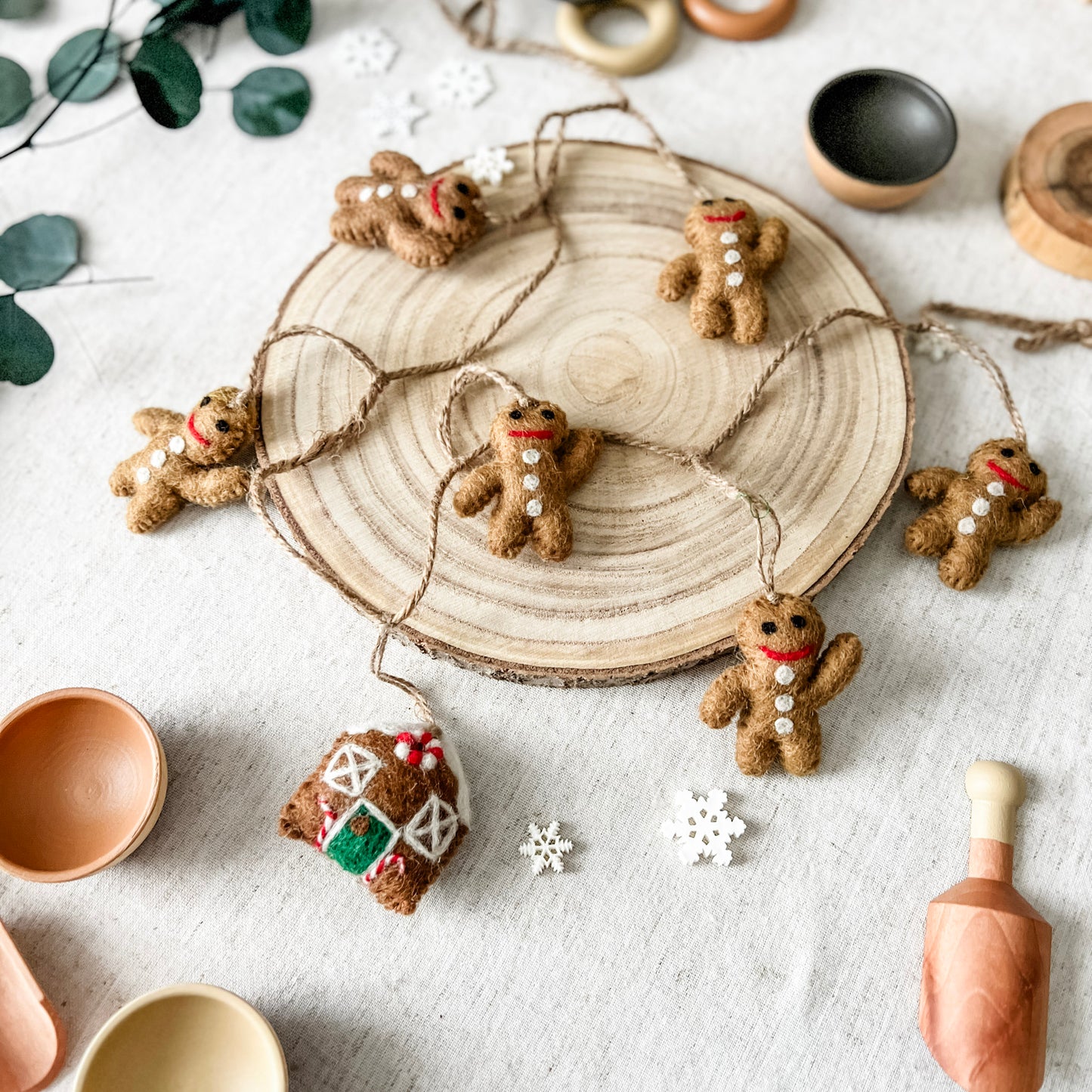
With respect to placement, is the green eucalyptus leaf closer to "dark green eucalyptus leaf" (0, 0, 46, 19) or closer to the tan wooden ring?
"dark green eucalyptus leaf" (0, 0, 46, 19)

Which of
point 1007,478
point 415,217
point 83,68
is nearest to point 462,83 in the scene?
point 415,217

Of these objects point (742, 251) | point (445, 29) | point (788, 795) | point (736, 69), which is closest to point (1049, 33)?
point (736, 69)

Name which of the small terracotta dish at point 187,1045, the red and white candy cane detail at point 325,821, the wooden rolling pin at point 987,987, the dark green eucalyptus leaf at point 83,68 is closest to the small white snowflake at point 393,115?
the dark green eucalyptus leaf at point 83,68

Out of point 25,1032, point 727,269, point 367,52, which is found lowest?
point 25,1032

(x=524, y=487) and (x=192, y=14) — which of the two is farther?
(x=192, y=14)

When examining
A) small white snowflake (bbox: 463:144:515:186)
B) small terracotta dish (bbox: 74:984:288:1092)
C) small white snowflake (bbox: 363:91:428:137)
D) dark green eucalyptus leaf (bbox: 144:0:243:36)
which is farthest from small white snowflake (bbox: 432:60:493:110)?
small terracotta dish (bbox: 74:984:288:1092)

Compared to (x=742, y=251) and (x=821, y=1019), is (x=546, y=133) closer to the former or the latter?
(x=742, y=251)

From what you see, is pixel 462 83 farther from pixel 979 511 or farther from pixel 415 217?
pixel 979 511
